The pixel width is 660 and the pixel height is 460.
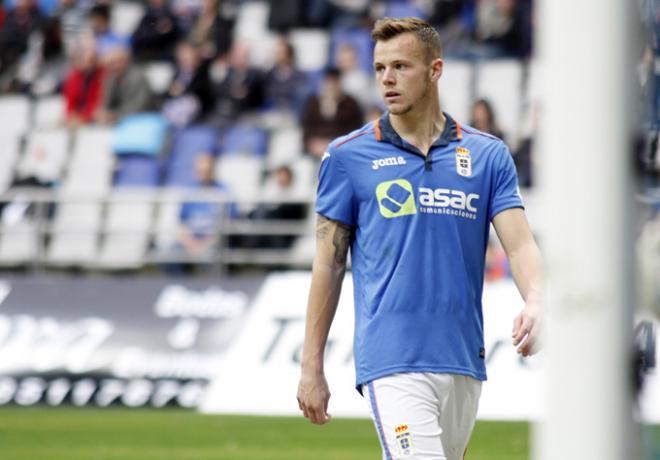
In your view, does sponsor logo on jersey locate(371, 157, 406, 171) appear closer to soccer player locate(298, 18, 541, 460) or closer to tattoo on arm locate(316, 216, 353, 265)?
soccer player locate(298, 18, 541, 460)

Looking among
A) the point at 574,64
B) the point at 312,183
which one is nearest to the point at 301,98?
the point at 312,183

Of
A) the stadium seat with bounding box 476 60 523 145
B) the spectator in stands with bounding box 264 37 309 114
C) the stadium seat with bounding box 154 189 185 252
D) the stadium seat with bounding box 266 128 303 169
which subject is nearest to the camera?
the stadium seat with bounding box 154 189 185 252

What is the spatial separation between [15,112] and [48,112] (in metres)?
0.48

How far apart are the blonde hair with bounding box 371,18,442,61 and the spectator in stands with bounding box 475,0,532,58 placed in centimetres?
1378

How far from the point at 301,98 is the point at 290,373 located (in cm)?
571

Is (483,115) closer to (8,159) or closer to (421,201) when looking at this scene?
(8,159)

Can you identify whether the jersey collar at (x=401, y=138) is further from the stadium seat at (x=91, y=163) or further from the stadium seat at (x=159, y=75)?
the stadium seat at (x=159, y=75)

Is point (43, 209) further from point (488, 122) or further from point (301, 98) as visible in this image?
point (488, 122)

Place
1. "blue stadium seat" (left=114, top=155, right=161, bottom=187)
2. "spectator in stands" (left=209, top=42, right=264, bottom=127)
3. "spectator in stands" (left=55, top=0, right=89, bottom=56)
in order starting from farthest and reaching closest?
"spectator in stands" (left=55, top=0, right=89, bottom=56) < "spectator in stands" (left=209, top=42, right=264, bottom=127) < "blue stadium seat" (left=114, top=155, right=161, bottom=187)

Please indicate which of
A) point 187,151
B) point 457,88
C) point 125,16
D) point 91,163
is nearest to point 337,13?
point 457,88

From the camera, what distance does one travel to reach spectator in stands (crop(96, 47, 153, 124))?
20.5 meters

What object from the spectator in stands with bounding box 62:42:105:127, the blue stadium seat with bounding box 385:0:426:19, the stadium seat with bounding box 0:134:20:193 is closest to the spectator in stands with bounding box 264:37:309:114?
the blue stadium seat with bounding box 385:0:426:19

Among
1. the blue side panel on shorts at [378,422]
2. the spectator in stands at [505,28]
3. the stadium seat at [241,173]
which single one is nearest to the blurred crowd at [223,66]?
the spectator in stands at [505,28]

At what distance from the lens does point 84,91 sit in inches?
823
